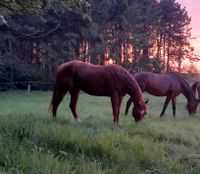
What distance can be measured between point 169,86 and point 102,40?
26.1 m

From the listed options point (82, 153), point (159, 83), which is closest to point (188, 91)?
point (159, 83)

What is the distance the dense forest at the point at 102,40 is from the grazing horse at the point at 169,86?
1549cm

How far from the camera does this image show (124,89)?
10.3 metres

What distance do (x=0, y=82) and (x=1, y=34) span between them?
444 centimetres

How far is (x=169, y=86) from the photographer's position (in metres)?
16.2

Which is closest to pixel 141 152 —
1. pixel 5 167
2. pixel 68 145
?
pixel 68 145

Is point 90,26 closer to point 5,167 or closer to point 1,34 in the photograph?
point 1,34

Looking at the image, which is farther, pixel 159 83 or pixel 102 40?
pixel 102 40

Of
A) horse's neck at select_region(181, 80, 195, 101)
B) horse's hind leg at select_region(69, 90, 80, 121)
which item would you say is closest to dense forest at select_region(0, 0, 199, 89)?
horse's neck at select_region(181, 80, 195, 101)

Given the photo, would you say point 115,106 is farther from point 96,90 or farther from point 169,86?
point 169,86

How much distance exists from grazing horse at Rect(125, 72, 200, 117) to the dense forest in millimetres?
15487

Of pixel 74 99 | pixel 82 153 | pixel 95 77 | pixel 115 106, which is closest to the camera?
pixel 82 153

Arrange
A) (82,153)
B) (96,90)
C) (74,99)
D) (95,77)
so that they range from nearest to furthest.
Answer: (82,153) < (95,77) < (96,90) < (74,99)

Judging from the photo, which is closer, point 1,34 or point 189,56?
point 1,34
